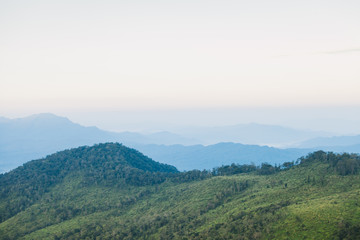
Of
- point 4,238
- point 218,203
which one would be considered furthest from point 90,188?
point 218,203

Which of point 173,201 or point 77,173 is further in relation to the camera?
point 77,173

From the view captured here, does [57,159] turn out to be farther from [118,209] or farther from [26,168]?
[118,209]

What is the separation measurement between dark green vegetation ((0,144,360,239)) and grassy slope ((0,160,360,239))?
0.29 metres

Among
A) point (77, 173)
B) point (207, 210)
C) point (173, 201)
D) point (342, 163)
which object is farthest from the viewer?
point (77, 173)

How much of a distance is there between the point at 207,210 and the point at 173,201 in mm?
23802

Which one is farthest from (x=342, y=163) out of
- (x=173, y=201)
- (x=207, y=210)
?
(x=173, y=201)

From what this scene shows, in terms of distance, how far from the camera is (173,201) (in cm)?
12044

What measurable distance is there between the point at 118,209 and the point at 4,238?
43550mm

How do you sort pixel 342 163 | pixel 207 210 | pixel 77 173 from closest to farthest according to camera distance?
pixel 342 163
pixel 207 210
pixel 77 173

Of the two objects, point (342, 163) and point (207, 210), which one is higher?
point (342, 163)

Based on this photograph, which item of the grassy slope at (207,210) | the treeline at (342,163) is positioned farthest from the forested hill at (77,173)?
the treeline at (342,163)

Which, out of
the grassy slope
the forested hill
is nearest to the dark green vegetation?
the grassy slope

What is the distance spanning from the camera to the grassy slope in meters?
65.1

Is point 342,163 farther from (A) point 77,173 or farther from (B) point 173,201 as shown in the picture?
(A) point 77,173
